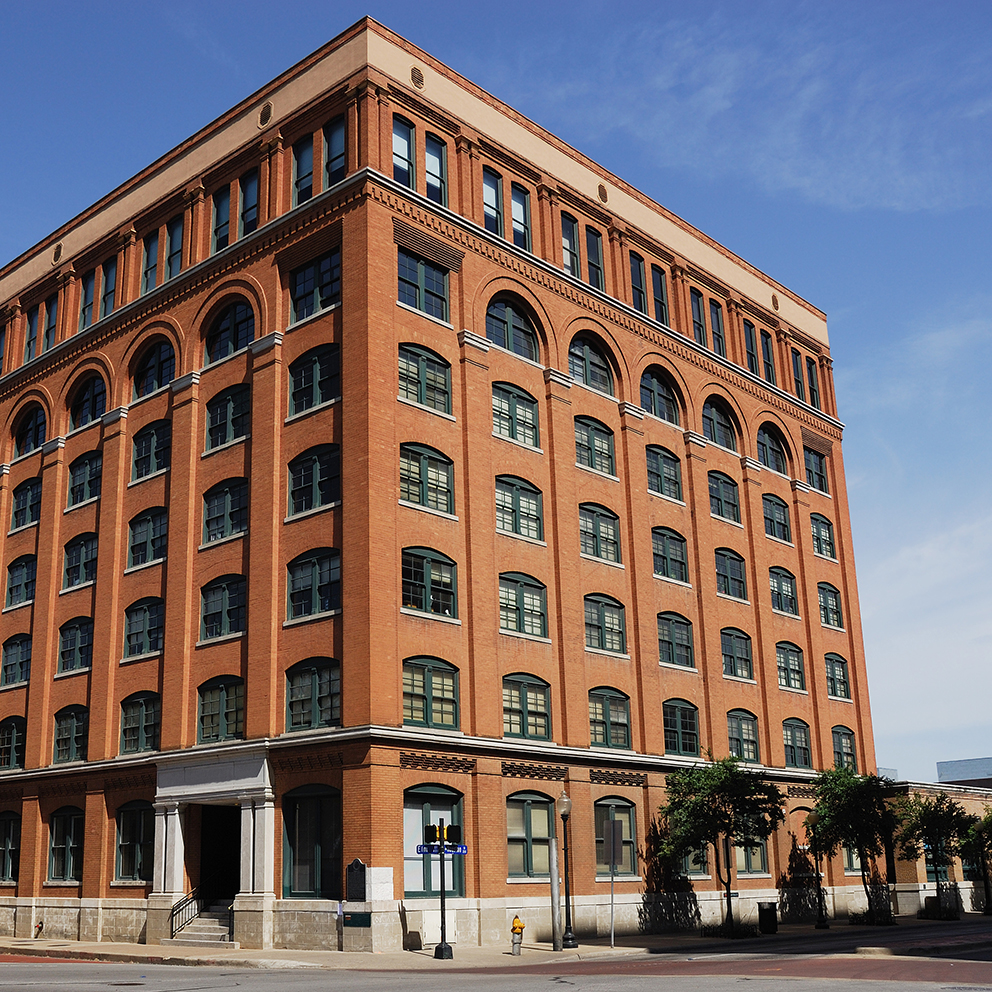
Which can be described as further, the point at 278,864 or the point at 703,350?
the point at 703,350

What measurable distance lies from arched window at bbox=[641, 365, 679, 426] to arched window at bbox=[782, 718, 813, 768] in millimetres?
14319

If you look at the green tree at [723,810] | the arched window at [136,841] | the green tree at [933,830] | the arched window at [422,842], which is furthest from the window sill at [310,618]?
the green tree at [933,830]

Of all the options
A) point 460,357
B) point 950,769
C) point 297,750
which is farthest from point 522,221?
point 950,769

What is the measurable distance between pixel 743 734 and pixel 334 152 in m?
28.1

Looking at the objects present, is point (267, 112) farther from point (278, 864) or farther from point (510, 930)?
point (510, 930)

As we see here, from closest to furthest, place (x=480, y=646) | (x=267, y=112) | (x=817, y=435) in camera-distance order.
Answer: (x=480, y=646) < (x=267, y=112) < (x=817, y=435)

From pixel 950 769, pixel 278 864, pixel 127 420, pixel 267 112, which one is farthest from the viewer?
pixel 950 769

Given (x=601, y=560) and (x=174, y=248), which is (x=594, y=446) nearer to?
(x=601, y=560)

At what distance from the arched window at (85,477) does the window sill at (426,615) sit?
17.7 m

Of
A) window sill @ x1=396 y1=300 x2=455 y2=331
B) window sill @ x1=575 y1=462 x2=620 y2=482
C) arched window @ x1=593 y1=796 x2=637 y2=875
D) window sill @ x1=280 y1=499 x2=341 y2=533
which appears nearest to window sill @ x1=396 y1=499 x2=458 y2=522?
window sill @ x1=280 y1=499 x2=341 y2=533

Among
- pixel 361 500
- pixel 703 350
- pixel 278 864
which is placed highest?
pixel 703 350

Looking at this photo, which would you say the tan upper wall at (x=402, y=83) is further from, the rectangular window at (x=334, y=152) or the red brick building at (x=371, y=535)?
the rectangular window at (x=334, y=152)

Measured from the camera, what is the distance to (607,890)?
129 feet

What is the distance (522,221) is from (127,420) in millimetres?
17052
